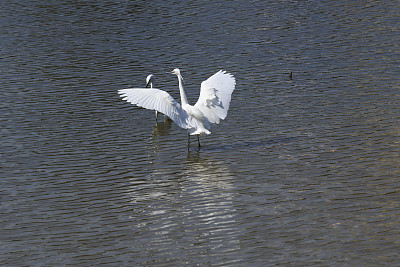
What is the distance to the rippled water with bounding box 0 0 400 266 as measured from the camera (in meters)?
10.4

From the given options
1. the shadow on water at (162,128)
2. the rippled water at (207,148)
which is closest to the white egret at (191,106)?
the rippled water at (207,148)

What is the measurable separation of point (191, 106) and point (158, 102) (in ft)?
3.23

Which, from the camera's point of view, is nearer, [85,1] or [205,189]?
[205,189]

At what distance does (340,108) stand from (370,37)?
770cm

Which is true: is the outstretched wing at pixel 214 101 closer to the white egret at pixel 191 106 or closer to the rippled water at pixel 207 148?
the white egret at pixel 191 106

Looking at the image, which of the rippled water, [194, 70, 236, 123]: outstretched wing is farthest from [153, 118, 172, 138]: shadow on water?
[194, 70, 236, 123]: outstretched wing

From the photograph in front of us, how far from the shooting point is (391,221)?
1071 cm

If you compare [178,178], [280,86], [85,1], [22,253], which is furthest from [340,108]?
[85,1]

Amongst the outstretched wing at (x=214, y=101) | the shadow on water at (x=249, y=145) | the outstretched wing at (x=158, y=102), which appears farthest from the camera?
the outstretched wing at (x=214, y=101)

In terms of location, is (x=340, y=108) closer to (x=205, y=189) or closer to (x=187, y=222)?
(x=205, y=189)

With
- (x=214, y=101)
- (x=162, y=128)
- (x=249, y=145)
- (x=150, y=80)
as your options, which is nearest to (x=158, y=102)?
(x=214, y=101)

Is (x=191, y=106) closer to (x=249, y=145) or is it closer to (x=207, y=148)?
(x=207, y=148)

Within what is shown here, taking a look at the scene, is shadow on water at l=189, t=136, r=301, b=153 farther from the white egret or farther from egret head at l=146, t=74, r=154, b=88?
egret head at l=146, t=74, r=154, b=88

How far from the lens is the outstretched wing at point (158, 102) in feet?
48.4
